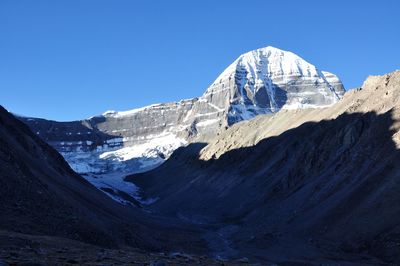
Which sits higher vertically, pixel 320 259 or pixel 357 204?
pixel 357 204

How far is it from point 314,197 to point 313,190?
3401 millimetres

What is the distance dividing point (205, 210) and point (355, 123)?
1333 inches

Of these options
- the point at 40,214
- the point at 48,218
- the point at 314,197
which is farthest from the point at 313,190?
the point at 40,214

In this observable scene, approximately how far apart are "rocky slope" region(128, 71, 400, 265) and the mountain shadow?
157mm

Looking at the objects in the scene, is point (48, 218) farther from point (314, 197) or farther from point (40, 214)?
point (314, 197)

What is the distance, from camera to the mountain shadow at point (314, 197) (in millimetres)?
51406

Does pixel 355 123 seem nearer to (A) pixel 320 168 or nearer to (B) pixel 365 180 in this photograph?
(A) pixel 320 168

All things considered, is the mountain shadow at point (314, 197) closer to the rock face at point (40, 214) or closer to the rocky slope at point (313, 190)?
the rocky slope at point (313, 190)

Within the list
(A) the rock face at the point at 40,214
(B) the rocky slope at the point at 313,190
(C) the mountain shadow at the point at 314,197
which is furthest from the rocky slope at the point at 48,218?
(C) the mountain shadow at the point at 314,197

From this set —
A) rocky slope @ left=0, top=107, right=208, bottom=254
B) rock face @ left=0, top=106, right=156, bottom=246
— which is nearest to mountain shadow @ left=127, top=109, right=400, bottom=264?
rocky slope @ left=0, top=107, right=208, bottom=254

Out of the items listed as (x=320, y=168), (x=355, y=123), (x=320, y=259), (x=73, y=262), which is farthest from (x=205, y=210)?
(x=73, y=262)

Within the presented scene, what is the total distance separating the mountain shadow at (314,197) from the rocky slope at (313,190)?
6.2 inches

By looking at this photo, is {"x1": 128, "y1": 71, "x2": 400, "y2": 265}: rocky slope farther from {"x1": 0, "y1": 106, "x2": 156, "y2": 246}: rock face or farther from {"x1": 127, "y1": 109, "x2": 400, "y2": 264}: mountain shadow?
{"x1": 0, "y1": 106, "x2": 156, "y2": 246}: rock face

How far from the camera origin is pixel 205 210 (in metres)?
104
